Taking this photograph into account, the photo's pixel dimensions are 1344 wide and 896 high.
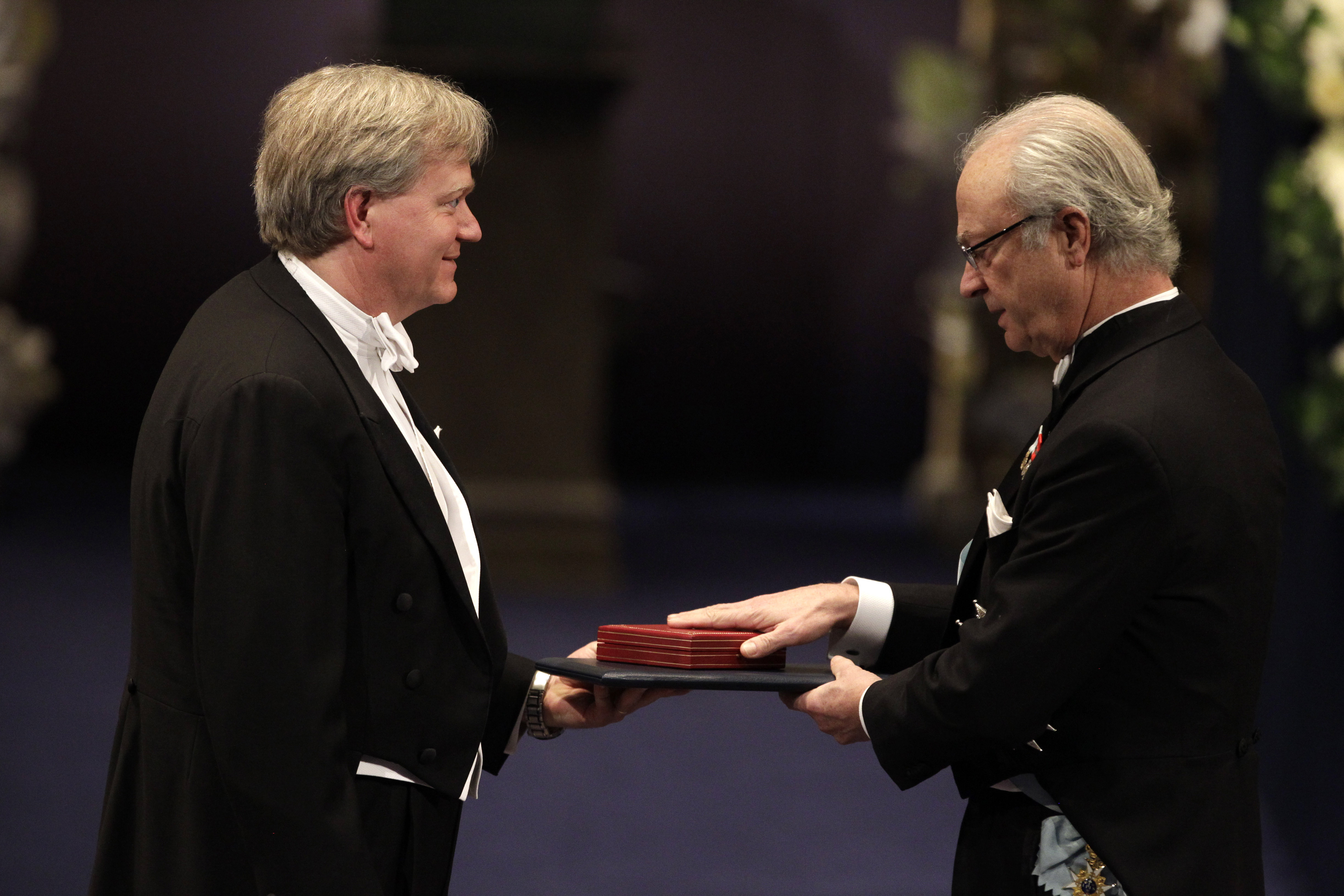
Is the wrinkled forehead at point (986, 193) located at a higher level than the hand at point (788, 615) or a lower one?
higher

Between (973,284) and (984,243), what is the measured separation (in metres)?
0.07

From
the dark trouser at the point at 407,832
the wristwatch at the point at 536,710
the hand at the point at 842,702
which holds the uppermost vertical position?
the hand at the point at 842,702

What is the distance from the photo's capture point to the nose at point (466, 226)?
209 centimetres

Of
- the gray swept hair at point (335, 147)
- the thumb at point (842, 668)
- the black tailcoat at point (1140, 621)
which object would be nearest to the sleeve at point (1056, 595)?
the black tailcoat at point (1140, 621)

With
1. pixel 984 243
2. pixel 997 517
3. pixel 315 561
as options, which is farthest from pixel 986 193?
pixel 315 561

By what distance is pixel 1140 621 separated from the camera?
1.87 m

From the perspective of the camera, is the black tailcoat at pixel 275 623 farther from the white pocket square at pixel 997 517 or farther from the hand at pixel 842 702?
the white pocket square at pixel 997 517

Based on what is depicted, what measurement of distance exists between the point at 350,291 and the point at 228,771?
0.63 m

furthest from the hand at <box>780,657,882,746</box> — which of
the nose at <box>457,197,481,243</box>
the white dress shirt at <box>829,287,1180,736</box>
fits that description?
the nose at <box>457,197,481,243</box>

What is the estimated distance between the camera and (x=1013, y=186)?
198 cm

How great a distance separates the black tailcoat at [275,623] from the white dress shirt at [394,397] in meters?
0.02

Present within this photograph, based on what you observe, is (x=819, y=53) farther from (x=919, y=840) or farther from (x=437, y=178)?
(x=437, y=178)

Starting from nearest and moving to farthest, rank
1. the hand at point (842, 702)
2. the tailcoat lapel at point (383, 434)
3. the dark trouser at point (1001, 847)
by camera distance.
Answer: the tailcoat lapel at point (383, 434)
the dark trouser at point (1001, 847)
the hand at point (842, 702)

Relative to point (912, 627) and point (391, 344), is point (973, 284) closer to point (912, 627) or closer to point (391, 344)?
point (912, 627)
